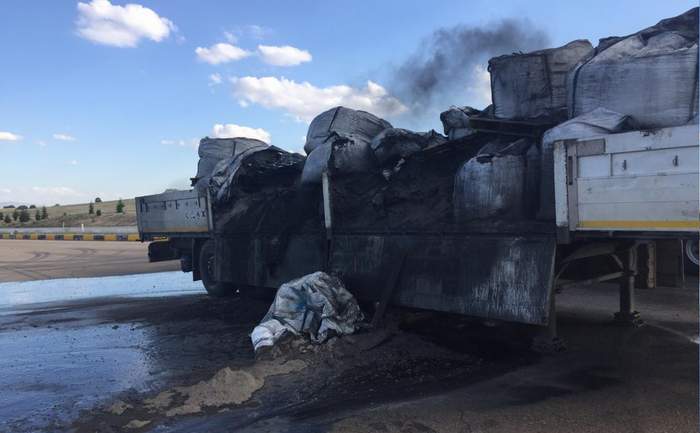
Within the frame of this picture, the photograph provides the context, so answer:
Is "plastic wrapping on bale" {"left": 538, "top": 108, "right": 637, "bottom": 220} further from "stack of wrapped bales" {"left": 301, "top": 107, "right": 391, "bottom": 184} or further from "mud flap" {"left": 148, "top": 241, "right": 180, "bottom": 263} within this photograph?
"mud flap" {"left": 148, "top": 241, "right": 180, "bottom": 263}

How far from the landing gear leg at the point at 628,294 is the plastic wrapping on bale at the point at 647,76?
1720 millimetres

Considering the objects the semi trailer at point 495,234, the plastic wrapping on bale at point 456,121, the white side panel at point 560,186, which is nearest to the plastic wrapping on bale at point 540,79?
the semi trailer at point 495,234

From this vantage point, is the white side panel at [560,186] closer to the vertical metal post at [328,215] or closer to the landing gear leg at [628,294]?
the landing gear leg at [628,294]

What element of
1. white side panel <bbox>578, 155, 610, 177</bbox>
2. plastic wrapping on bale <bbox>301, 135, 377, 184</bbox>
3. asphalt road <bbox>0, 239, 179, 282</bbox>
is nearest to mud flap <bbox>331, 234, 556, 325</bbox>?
white side panel <bbox>578, 155, 610, 177</bbox>

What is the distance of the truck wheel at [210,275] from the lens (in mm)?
9305

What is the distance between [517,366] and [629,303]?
205 cm

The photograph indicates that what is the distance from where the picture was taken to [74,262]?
1772cm

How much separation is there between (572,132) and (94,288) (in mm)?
10430

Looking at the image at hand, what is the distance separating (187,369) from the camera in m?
5.21

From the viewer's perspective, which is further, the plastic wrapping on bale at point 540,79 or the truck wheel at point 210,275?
the truck wheel at point 210,275

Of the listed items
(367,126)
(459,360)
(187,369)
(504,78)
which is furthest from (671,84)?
(187,369)

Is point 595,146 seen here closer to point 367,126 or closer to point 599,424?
point 599,424

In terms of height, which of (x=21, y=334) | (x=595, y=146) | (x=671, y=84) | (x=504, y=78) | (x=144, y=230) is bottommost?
(x=21, y=334)

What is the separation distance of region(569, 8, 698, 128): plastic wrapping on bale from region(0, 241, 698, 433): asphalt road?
79.4 inches
